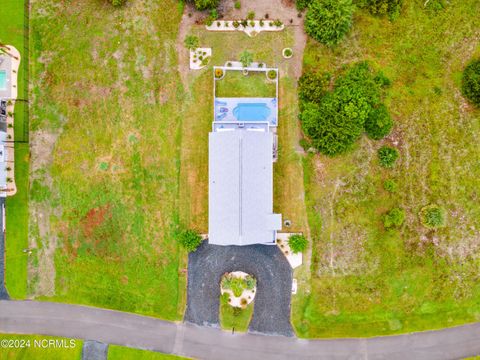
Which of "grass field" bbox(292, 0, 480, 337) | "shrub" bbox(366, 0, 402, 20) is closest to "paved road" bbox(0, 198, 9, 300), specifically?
"grass field" bbox(292, 0, 480, 337)

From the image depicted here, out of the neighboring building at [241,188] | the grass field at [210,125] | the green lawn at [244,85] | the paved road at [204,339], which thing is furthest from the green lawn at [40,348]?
the green lawn at [244,85]

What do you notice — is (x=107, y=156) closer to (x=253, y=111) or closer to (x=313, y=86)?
(x=253, y=111)

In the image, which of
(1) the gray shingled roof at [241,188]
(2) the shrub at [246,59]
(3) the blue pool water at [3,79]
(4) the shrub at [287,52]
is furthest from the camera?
(3) the blue pool water at [3,79]

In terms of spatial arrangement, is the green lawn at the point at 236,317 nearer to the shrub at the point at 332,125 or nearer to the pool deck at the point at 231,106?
the shrub at the point at 332,125

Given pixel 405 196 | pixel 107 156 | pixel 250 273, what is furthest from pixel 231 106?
pixel 405 196

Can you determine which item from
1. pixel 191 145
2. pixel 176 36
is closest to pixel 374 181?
pixel 191 145

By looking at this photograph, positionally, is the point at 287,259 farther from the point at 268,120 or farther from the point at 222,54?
the point at 222,54

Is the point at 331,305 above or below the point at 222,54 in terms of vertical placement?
below
